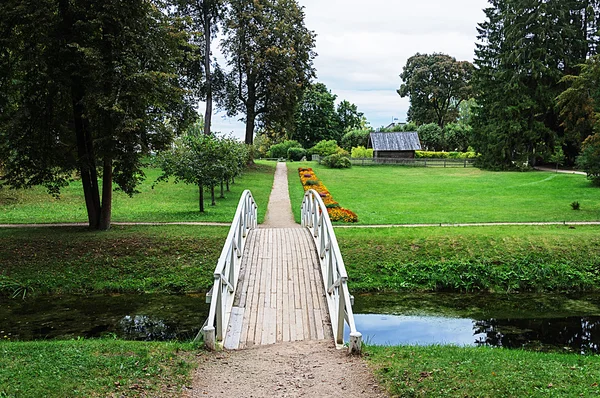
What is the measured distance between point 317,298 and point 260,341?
2.19 meters

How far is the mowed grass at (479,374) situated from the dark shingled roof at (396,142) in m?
49.3

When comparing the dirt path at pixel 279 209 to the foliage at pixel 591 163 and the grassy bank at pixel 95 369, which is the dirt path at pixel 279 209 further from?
the foliage at pixel 591 163

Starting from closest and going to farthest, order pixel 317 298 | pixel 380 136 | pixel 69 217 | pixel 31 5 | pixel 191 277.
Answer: pixel 317 298 → pixel 31 5 → pixel 191 277 → pixel 69 217 → pixel 380 136

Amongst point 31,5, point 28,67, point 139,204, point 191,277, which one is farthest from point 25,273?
point 139,204

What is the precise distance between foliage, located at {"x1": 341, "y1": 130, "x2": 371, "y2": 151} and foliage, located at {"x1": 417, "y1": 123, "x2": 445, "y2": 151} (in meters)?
7.23

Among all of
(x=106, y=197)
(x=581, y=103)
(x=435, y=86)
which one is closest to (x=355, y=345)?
(x=106, y=197)

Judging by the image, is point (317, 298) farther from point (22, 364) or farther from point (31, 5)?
point (31, 5)

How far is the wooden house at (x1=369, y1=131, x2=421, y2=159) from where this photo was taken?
55.9 meters

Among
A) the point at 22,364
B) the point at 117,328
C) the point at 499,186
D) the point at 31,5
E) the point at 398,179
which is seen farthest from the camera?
the point at 398,179

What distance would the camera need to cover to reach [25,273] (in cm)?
1489

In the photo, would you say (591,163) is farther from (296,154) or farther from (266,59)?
(296,154)

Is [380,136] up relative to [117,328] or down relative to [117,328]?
up

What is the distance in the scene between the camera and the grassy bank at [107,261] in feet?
48.5

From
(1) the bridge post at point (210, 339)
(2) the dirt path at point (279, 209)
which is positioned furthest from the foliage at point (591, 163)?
(1) the bridge post at point (210, 339)
